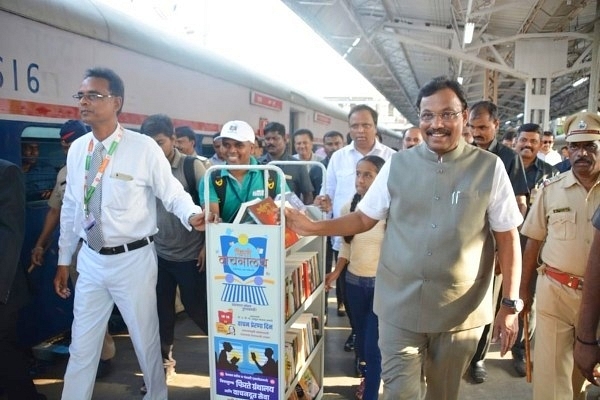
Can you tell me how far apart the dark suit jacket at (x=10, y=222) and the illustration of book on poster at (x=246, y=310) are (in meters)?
1.16

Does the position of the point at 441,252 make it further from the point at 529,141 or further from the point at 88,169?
the point at 529,141

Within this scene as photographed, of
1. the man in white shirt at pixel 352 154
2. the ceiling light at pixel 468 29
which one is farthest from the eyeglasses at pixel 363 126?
the ceiling light at pixel 468 29

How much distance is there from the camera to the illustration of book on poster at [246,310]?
2225mm

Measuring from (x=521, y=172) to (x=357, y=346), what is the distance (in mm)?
1675

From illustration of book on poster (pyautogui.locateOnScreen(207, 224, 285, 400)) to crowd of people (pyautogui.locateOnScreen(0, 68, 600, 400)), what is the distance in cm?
12

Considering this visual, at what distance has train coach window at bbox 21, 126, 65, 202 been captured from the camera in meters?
3.42

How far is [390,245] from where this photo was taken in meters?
2.22

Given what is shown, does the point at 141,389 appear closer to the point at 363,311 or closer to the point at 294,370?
the point at 294,370

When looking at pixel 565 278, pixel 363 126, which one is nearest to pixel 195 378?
pixel 363 126

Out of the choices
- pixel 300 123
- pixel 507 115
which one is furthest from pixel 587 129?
pixel 507 115

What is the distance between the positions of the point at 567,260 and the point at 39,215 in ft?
11.5

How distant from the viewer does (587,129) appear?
2500 millimetres

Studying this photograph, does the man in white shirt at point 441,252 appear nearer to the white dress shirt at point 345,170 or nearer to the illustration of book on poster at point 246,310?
the illustration of book on poster at point 246,310

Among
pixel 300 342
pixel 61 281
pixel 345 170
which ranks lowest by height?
pixel 300 342
